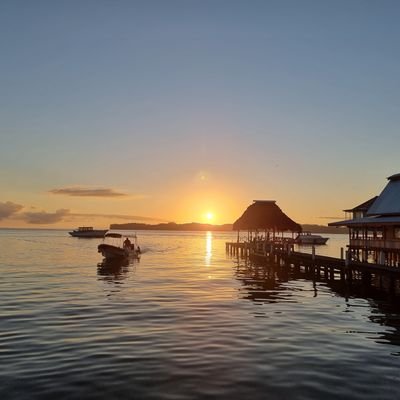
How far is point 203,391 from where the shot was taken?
12148 millimetres

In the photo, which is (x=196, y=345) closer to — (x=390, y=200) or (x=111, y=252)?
(x=390, y=200)

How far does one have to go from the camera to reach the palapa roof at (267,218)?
60.2m

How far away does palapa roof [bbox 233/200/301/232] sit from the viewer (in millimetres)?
60188

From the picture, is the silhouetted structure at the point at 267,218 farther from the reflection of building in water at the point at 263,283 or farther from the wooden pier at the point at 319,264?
the reflection of building in water at the point at 263,283

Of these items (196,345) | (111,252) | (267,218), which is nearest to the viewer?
(196,345)

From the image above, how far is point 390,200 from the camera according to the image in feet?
125

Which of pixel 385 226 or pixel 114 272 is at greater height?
pixel 385 226

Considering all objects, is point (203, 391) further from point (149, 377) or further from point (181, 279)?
point (181, 279)

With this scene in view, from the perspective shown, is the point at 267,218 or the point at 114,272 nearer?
the point at 114,272

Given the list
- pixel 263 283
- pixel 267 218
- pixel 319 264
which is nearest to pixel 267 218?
pixel 267 218

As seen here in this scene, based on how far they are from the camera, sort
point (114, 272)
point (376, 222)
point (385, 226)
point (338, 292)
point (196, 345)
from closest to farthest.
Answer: point (196, 345)
point (338, 292)
point (376, 222)
point (385, 226)
point (114, 272)

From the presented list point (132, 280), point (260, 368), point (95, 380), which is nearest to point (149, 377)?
point (95, 380)

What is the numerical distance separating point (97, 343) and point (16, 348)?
277 centimetres

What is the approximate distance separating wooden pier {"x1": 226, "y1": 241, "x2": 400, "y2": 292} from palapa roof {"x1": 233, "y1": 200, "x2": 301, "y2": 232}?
2.27m
